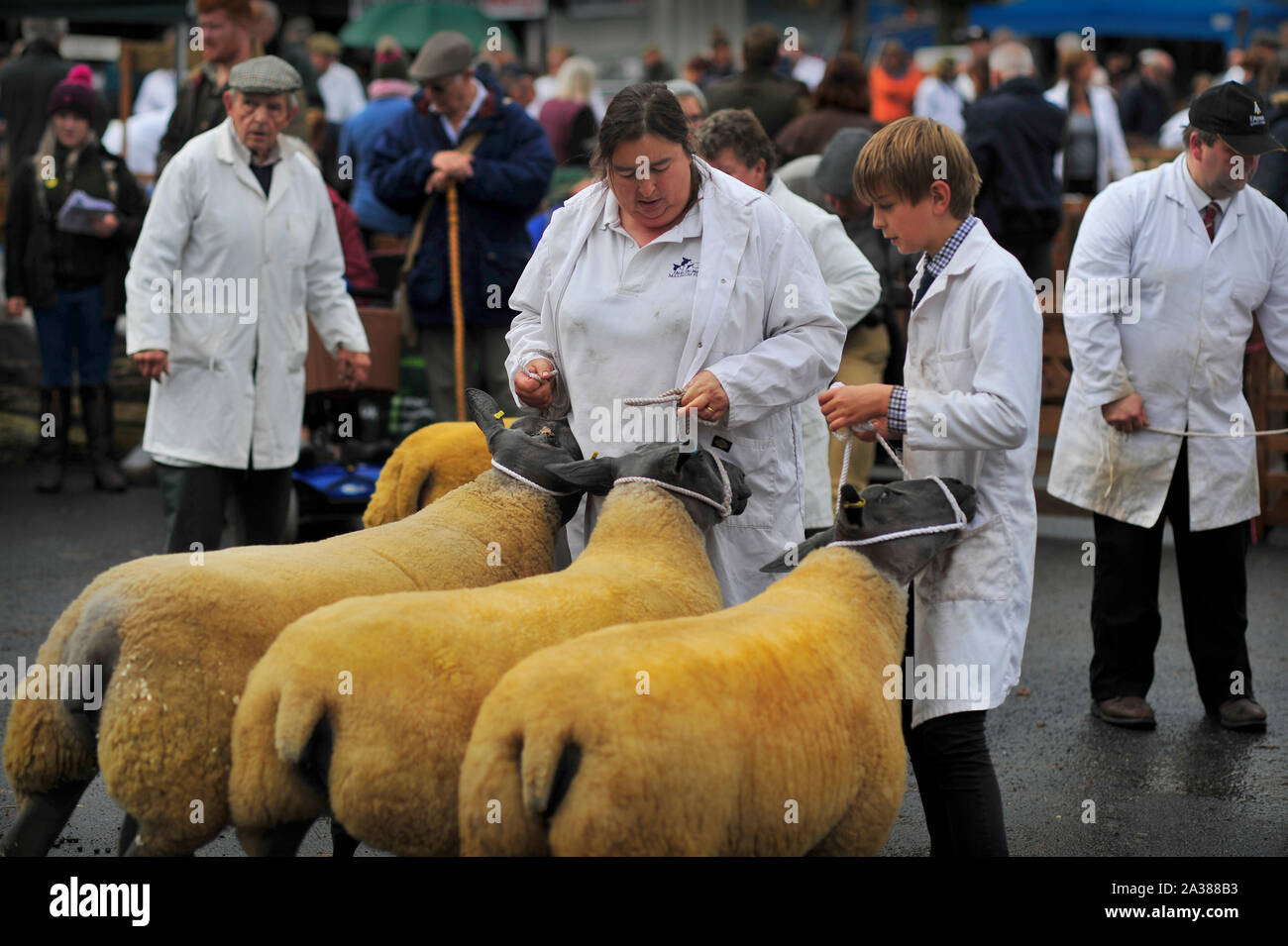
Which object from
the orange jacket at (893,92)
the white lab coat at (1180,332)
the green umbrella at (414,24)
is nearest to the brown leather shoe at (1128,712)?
the white lab coat at (1180,332)

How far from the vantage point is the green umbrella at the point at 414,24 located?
17203 millimetres

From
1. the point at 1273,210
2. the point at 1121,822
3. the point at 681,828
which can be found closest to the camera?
the point at 681,828

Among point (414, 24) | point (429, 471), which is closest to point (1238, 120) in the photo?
point (429, 471)

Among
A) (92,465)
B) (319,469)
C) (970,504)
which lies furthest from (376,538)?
(92,465)

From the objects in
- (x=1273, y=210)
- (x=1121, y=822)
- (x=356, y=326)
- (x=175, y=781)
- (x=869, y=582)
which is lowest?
Result: (x=1121, y=822)

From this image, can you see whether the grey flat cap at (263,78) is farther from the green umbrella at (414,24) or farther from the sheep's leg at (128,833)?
the green umbrella at (414,24)

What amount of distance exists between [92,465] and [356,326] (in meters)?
4.64

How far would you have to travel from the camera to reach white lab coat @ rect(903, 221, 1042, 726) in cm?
348

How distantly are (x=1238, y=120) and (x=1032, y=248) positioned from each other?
13.7 feet

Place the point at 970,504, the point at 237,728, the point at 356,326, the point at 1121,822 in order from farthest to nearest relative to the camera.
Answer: the point at 356,326, the point at 1121,822, the point at 970,504, the point at 237,728

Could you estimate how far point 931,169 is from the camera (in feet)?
11.8

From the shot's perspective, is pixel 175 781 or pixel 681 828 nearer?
pixel 681 828

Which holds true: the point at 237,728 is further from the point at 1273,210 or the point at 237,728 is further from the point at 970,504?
the point at 1273,210

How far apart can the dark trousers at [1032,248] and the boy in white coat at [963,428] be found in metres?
5.76
